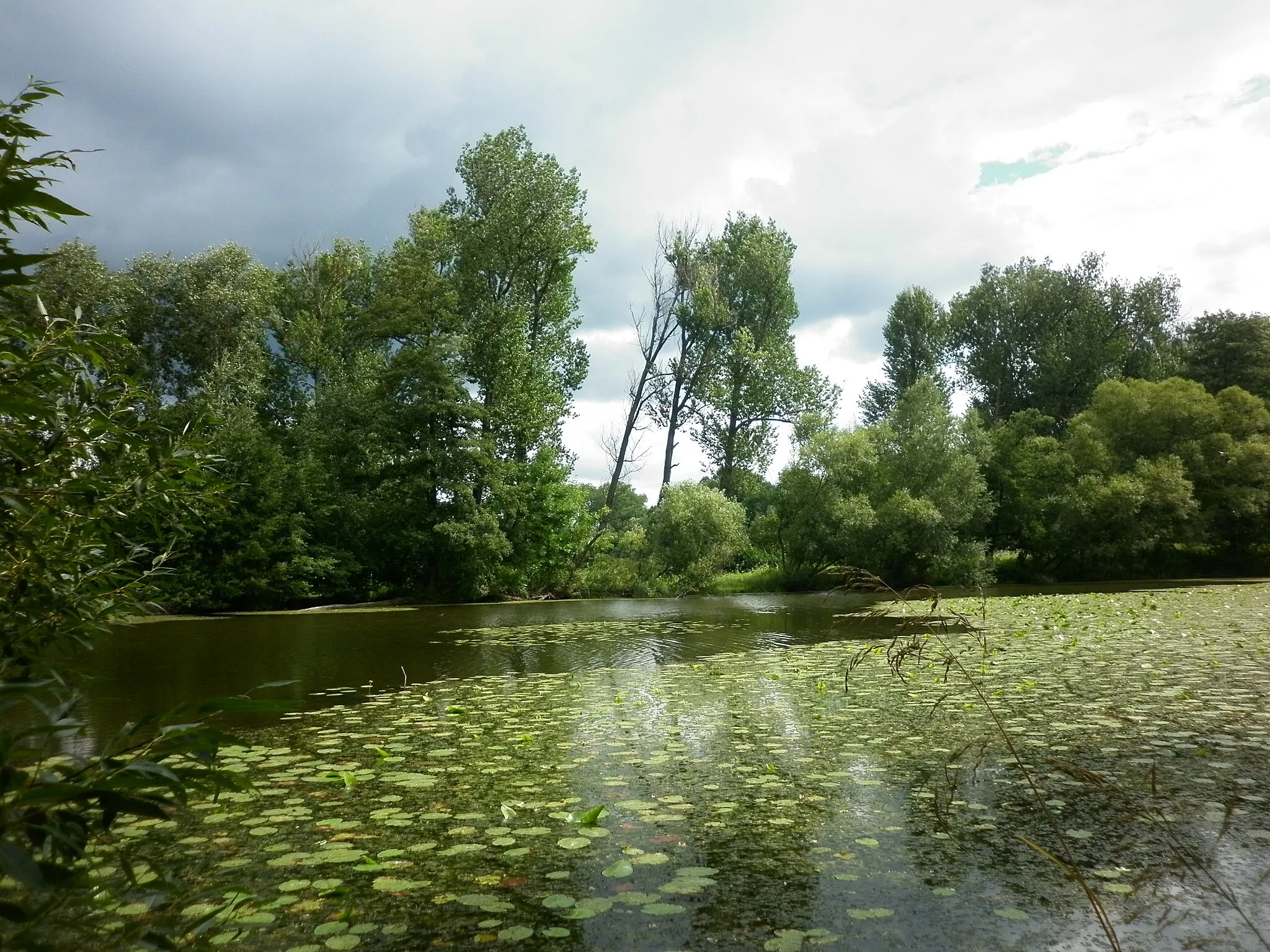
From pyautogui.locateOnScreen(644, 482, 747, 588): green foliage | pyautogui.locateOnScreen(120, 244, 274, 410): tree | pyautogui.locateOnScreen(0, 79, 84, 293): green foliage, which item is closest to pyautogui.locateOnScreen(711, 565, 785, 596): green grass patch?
pyautogui.locateOnScreen(644, 482, 747, 588): green foliage

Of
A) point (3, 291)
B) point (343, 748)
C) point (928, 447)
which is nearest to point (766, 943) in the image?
point (3, 291)

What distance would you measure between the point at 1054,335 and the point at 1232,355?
901 centimetres

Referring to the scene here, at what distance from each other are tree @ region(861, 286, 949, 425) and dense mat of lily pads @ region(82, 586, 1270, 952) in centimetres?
4299

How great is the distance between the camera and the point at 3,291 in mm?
1540

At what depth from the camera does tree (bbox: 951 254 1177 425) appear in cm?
4516

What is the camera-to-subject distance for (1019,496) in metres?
A: 35.1

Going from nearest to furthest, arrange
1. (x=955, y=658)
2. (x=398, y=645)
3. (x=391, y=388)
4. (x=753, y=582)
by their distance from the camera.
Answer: (x=955, y=658) → (x=398, y=645) → (x=391, y=388) → (x=753, y=582)

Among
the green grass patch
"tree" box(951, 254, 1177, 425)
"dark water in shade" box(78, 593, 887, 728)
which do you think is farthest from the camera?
"tree" box(951, 254, 1177, 425)

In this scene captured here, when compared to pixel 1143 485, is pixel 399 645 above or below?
below

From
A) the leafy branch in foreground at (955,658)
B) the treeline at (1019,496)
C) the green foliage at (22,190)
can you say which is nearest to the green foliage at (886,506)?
the treeline at (1019,496)

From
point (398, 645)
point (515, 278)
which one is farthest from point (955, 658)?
point (515, 278)

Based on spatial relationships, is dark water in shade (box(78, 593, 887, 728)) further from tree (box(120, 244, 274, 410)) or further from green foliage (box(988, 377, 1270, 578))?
green foliage (box(988, 377, 1270, 578))

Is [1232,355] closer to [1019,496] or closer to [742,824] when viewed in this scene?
[1019,496]

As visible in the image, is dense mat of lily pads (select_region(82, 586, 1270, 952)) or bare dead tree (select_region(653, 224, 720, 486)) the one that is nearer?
dense mat of lily pads (select_region(82, 586, 1270, 952))
